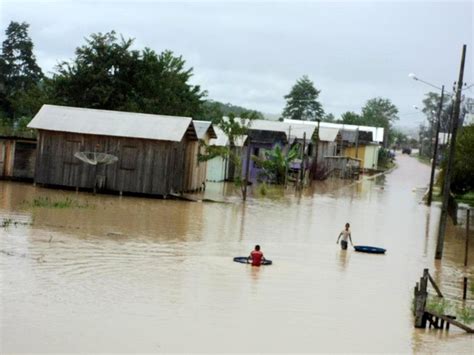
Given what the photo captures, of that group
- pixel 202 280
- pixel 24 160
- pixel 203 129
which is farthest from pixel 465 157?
pixel 24 160

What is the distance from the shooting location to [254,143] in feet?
190

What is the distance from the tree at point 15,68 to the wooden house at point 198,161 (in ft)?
89.5

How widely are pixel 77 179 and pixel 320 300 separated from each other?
2114 centimetres

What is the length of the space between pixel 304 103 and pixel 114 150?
94971mm

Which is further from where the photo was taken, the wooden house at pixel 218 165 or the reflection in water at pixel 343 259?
the wooden house at pixel 218 165

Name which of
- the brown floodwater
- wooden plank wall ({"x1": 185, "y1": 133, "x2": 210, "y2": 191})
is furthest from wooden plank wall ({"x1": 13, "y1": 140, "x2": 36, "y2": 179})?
wooden plank wall ({"x1": 185, "y1": 133, "x2": 210, "y2": 191})

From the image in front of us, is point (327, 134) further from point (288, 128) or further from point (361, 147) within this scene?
point (361, 147)

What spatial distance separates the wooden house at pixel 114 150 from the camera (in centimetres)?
3719

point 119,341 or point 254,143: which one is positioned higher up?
point 254,143

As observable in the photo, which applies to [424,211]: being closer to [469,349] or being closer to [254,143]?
[254,143]

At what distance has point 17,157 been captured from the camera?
4016cm

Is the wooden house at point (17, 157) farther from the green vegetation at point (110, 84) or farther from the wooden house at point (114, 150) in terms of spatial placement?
the green vegetation at point (110, 84)

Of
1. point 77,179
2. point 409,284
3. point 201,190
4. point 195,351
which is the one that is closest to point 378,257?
point 409,284

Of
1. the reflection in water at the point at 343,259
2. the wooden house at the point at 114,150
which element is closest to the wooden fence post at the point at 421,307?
the reflection in water at the point at 343,259
